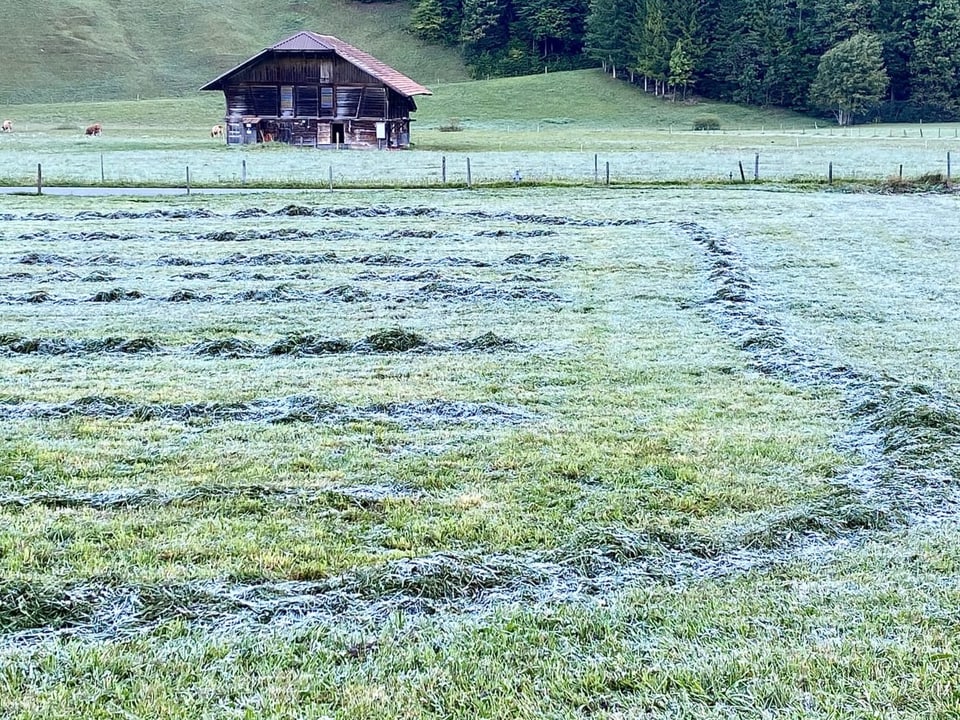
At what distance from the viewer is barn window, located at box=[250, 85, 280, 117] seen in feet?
209

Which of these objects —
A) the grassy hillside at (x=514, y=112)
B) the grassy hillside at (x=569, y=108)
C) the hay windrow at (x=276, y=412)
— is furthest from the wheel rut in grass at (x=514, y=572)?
the grassy hillside at (x=569, y=108)

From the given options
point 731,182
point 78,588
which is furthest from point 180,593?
point 731,182

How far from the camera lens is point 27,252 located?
69.9ft

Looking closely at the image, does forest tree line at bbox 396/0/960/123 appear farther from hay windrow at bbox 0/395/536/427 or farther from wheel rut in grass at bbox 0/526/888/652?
wheel rut in grass at bbox 0/526/888/652

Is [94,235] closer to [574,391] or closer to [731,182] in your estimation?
[574,391]

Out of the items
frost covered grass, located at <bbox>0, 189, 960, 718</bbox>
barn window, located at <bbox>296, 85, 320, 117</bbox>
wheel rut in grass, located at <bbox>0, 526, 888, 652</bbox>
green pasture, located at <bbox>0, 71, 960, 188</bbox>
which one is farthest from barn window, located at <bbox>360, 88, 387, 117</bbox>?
wheel rut in grass, located at <bbox>0, 526, 888, 652</bbox>

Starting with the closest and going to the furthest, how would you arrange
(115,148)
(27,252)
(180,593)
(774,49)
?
(180,593)
(27,252)
(115,148)
(774,49)

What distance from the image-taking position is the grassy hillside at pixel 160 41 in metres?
100

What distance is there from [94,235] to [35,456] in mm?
16139

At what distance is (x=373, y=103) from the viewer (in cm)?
6278

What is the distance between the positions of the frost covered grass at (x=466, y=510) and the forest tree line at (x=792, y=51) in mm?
80229

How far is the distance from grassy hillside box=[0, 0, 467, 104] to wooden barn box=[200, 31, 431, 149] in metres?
39.1

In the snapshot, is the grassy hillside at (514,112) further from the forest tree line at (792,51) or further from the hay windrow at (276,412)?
the hay windrow at (276,412)

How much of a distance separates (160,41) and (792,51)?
62417 millimetres
